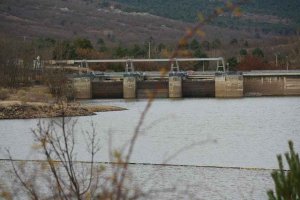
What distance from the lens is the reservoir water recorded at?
66.4ft

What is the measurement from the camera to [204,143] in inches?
417

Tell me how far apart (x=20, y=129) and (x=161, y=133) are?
26.7 ft

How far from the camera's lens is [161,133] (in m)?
39.8

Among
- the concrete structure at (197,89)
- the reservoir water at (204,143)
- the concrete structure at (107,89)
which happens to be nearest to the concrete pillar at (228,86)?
the concrete structure at (197,89)

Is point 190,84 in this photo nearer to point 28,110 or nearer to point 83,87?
point 83,87

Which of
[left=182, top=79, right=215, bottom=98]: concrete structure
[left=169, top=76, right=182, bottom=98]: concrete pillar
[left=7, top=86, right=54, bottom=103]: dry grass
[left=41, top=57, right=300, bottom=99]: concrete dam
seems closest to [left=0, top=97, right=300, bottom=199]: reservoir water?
[left=7, top=86, right=54, bottom=103]: dry grass

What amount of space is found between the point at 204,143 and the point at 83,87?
2891 inches

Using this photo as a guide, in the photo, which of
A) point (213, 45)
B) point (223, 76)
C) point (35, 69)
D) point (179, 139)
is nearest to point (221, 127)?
point (179, 139)

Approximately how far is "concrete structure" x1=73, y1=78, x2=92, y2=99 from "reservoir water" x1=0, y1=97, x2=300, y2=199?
17435 millimetres

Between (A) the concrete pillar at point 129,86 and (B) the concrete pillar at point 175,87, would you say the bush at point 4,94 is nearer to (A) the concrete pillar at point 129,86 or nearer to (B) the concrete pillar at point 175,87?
(A) the concrete pillar at point 129,86

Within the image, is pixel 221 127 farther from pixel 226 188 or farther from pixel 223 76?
pixel 223 76

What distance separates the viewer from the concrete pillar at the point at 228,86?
3268 inches

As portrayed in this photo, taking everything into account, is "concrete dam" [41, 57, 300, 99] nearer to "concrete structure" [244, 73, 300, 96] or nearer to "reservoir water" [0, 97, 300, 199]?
"concrete structure" [244, 73, 300, 96]

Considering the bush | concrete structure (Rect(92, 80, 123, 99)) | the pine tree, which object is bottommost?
concrete structure (Rect(92, 80, 123, 99))
